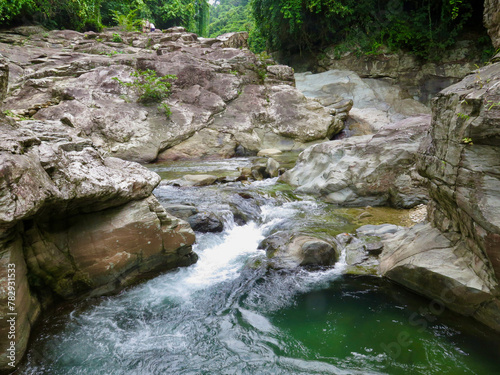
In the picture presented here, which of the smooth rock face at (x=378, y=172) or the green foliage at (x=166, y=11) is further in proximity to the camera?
the green foliage at (x=166, y=11)

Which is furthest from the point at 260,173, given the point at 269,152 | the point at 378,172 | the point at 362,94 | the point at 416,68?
the point at 416,68

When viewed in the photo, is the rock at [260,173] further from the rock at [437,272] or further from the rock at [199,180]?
the rock at [437,272]

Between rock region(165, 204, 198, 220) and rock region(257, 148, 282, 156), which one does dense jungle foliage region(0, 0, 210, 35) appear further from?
rock region(165, 204, 198, 220)

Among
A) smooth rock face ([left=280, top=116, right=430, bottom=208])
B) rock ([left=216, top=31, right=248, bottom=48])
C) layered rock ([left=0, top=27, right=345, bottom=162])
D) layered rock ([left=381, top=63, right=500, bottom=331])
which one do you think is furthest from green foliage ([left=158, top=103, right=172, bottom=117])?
layered rock ([left=381, top=63, right=500, bottom=331])

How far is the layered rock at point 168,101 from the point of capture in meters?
11.4

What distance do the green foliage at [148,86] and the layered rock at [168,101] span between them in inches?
11.9

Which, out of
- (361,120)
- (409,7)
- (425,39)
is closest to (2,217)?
(361,120)

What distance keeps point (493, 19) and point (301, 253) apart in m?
3.94

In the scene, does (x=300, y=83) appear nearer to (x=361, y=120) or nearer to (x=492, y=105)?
(x=361, y=120)

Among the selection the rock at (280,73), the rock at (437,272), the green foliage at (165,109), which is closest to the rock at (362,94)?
the rock at (280,73)

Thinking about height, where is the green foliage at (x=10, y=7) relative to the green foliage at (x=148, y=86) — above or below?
above

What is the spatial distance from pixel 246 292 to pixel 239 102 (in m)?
11.9

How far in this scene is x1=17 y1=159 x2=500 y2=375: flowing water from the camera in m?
2.66

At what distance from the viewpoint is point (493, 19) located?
379cm
